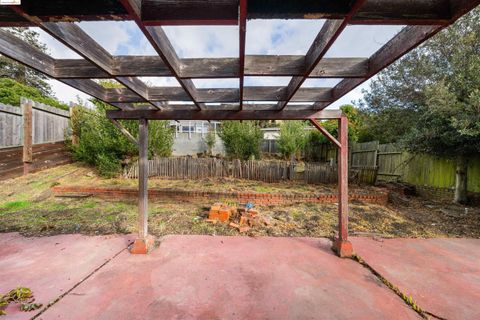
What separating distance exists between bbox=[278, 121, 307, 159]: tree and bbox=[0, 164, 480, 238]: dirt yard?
721 centimetres

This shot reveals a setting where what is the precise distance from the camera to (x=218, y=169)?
9461mm

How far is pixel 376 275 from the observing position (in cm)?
292

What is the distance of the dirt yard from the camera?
4.51 m

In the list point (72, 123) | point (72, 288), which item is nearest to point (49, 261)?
point (72, 288)

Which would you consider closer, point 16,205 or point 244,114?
point 244,114

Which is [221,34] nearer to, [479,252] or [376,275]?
[376,275]

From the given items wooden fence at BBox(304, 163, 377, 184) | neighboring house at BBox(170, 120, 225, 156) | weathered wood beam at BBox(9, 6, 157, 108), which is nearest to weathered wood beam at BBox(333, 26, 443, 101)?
weathered wood beam at BBox(9, 6, 157, 108)

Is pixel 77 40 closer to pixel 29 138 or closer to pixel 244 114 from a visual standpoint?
pixel 244 114

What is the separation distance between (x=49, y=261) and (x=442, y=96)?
27.8 feet

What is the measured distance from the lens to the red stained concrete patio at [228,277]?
7.32ft

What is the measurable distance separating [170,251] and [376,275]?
9.37 feet

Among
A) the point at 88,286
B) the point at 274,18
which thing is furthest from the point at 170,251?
the point at 274,18

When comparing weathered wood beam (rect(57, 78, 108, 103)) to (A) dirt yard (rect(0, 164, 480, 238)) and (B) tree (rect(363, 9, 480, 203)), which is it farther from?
(B) tree (rect(363, 9, 480, 203))

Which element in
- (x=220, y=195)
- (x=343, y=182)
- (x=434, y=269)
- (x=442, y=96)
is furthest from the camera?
(x=220, y=195)
